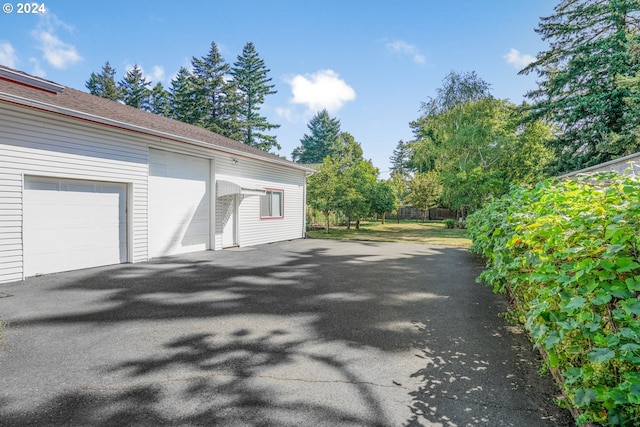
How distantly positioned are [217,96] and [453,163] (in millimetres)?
22400

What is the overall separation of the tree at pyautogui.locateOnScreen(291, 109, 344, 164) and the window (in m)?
33.5

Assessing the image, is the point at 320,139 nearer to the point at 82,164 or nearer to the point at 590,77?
the point at 590,77

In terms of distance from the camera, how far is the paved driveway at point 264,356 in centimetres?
221

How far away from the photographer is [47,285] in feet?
18.9

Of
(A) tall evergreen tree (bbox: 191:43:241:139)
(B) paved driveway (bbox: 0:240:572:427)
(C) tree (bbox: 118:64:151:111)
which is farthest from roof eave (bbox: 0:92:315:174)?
(C) tree (bbox: 118:64:151:111)

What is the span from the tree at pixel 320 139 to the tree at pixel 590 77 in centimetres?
3257

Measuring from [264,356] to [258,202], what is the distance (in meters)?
9.38

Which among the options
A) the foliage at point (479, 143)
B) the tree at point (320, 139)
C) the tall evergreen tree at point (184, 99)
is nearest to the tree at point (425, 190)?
the foliage at point (479, 143)

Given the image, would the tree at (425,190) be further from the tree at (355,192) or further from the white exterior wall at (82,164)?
the white exterior wall at (82,164)

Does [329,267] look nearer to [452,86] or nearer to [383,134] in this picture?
[452,86]

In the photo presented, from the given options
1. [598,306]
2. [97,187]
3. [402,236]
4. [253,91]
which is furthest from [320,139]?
[598,306]

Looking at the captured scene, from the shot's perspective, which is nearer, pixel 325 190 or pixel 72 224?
pixel 72 224

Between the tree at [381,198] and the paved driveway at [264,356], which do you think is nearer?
the paved driveway at [264,356]

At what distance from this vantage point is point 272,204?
42.7 feet
